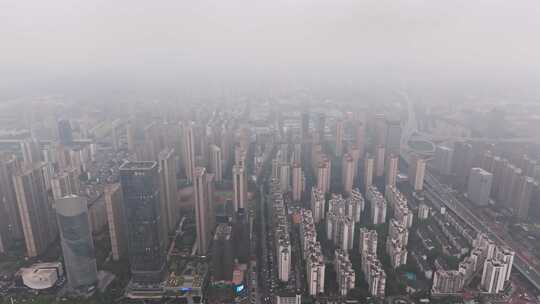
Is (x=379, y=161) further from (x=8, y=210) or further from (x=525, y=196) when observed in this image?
(x=8, y=210)

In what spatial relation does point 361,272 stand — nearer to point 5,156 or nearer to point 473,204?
point 473,204

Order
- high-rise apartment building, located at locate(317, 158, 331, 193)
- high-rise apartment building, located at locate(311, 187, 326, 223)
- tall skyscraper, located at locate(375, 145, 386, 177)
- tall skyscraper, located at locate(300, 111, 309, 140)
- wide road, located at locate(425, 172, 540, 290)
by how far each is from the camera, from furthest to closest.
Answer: tall skyscraper, located at locate(300, 111, 309, 140)
tall skyscraper, located at locate(375, 145, 386, 177)
high-rise apartment building, located at locate(317, 158, 331, 193)
high-rise apartment building, located at locate(311, 187, 326, 223)
wide road, located at locate(425, 172, 540, 290)

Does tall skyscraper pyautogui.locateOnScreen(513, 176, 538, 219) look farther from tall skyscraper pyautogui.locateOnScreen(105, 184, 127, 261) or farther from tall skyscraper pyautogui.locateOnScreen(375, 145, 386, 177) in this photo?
tall skyscraper pyautogui.locateOnScreen(105, 184, 127, 261)

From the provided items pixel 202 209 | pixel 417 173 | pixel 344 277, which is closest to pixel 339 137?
pixel 417 173

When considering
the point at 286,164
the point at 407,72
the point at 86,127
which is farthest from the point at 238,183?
the point at 407,72

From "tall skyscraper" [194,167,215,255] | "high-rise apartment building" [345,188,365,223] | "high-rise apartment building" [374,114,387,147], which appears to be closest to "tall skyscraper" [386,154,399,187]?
"high-rise apartment building" [374,114,387,147]

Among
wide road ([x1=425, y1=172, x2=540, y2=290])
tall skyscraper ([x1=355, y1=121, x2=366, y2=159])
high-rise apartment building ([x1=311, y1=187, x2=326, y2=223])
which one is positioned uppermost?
tall skyscraper ([x1=355, y1=121, x2=366, y2=159])
